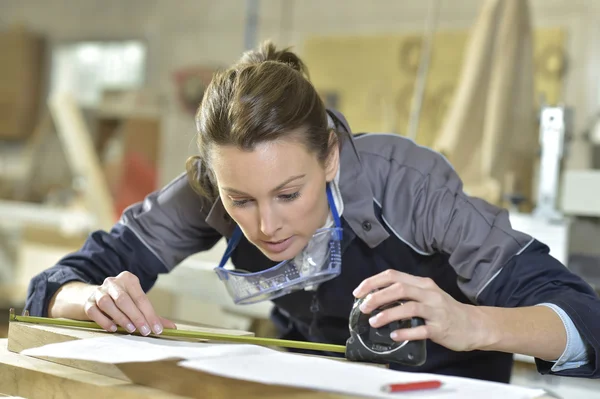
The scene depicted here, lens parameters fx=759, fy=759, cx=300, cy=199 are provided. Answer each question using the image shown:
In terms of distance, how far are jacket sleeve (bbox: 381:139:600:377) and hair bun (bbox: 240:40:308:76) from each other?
0.92ft

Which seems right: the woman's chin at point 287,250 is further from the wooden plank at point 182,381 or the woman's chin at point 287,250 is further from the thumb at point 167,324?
the wooden plank at point 182,381

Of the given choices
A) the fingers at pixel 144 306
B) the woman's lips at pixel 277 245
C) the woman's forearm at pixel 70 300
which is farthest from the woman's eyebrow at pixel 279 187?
the woman's forearm at pixel 70 300

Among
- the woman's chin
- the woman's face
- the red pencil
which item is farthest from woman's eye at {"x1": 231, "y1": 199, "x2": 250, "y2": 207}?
the red pencil

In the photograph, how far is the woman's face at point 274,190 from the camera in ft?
4.26

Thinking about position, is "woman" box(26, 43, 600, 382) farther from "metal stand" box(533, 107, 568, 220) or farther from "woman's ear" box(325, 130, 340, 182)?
"metal stand" box(533, 107, 568, 220)

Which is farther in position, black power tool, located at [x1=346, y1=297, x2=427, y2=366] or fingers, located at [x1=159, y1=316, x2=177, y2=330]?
fingers, located at [x1=159, y1=316, x2=177, y2=330]

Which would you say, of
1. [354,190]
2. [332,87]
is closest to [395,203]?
[354,190]

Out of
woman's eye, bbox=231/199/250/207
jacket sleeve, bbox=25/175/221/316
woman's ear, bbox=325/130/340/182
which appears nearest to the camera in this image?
woman's eye, bbox=231/199/250/207

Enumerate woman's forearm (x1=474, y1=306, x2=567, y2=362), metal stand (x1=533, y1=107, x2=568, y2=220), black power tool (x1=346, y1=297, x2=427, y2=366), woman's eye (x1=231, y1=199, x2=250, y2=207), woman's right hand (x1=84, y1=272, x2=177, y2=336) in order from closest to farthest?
black power tool (x1=346, y1=297, x2=427, y2=366), woman's forearm (x1=474, y1=306, x2=567, y2=362), woman's right hand (x1=84, y1=272, x2=177, y2=336), woman's eye (x1=231, y1=199, x2=250, y2=207), metal stand (x1=533, y1=107, x2=568, y2=220)

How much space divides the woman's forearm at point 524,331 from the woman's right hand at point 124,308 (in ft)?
1.72

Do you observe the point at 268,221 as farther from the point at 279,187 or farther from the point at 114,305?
the point at 114,305

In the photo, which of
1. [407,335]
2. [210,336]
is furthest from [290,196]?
[407,335]

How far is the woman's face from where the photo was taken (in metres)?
1.30

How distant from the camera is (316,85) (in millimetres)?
4719
